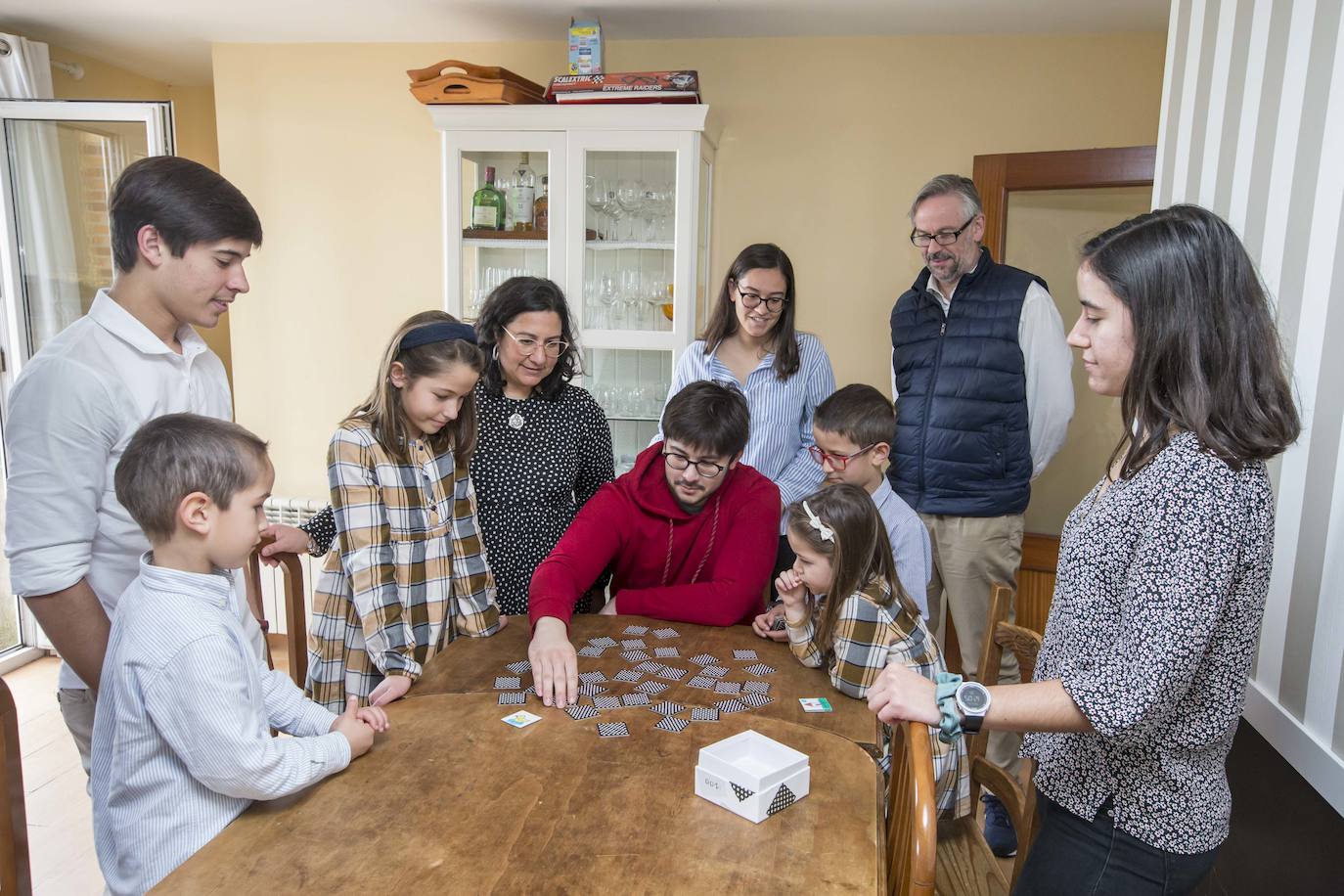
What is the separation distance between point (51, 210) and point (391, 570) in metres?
3.28

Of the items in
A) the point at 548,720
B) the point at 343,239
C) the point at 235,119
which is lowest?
the point at 548,720

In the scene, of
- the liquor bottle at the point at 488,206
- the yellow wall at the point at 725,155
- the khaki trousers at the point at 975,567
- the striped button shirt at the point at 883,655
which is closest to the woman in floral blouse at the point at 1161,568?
the striped button shirt at the point at 883,655

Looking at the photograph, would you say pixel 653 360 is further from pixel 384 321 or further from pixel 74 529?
pixel 74 529

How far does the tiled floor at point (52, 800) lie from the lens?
2504 mm

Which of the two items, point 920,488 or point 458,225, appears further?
point 458,225

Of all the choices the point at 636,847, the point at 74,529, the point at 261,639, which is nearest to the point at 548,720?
the point at 636,847

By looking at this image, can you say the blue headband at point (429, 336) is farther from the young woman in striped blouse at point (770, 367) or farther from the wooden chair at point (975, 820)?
the wooden chair at point (975, 820)

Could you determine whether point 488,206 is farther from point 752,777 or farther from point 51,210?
point 752,777

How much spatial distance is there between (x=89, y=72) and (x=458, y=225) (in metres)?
2.07

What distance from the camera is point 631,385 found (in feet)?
12.1

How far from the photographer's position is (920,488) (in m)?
2.77

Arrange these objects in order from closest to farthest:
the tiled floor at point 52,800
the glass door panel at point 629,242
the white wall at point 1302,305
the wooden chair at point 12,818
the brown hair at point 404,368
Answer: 1. the wooden chair at point 12,818
2. the white wall at point 1302,305
3. the brown hair at point 404,368
4. the tiled floor at point 52,800
5. the glass door panel at point 629,242

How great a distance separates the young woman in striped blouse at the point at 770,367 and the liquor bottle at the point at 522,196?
4.05 feet

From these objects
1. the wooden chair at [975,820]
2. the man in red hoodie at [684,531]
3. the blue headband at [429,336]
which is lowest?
the wooden chair at [975,820]
